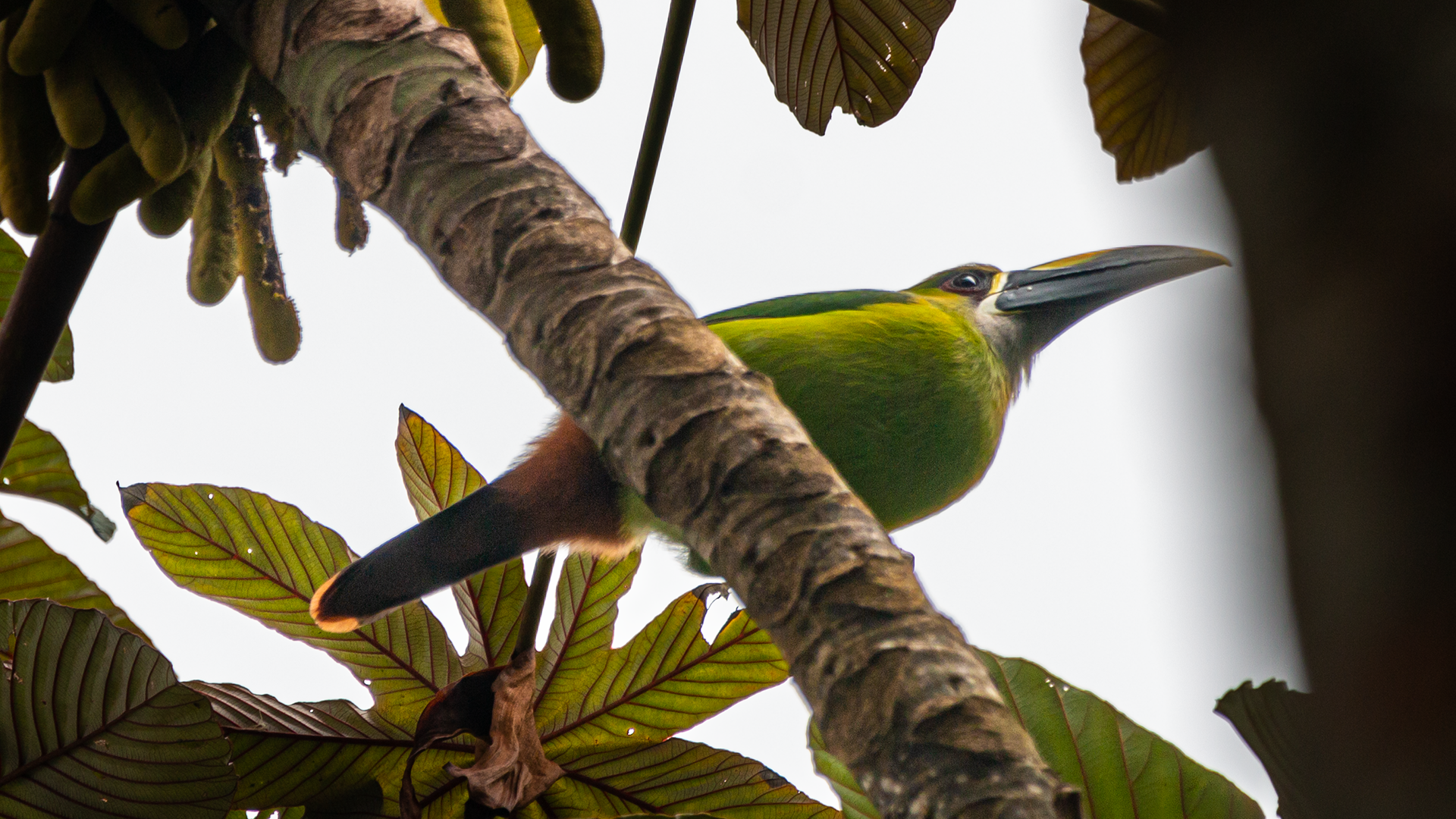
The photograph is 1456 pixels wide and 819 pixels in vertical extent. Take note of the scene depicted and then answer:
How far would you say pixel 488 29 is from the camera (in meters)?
1.73

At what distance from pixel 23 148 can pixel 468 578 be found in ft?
2.91

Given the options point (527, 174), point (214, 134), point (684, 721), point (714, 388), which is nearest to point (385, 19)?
point (527, 174)

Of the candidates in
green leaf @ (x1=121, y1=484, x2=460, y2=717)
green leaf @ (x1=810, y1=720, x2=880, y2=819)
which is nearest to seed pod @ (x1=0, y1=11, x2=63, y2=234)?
green leaf @ (x1=121, y1=484, x2=460, y2=717)

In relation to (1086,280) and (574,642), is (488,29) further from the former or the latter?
(1086,280)

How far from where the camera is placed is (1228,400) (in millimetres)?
365

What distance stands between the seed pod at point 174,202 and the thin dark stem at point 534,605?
0.75 meters

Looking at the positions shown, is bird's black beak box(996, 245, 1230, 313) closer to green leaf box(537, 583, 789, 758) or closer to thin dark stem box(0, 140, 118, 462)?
green leaf box(537, 583, 789, 758)

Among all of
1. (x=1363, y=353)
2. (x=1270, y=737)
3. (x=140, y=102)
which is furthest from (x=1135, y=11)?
(x=1363, y=353)

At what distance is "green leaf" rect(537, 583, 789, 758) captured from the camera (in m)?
1.74

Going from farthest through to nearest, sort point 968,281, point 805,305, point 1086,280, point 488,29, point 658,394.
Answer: point 968,281, point 1086,280, point 805,305, point 488,29, point 658,394

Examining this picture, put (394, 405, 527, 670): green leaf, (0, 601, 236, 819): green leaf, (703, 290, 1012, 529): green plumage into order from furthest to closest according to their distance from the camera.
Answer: (703, 290, 1012, 529): green plumage → (394, 405, 527, 670): green leaf → (0, 601, 236, 819): green leaf

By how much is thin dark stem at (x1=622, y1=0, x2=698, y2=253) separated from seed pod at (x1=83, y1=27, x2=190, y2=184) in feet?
1.97

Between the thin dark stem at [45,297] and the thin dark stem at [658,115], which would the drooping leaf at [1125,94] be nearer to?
the thin dark stem at [658,115]

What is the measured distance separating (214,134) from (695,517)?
1017 millimetres
